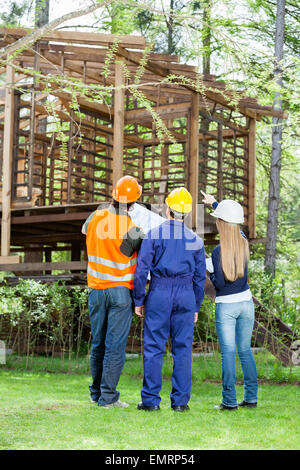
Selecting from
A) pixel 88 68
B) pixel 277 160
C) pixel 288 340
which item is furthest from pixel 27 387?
pixel 277 160

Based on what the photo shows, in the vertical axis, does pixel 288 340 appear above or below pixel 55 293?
below

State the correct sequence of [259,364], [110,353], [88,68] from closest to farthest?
[110,353] < [259,364] < [88,68]

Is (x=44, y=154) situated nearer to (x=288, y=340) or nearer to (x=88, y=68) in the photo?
(x=88, y=68)

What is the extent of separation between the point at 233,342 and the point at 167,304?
0.73 m

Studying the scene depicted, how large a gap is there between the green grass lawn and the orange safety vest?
1099 millimetres

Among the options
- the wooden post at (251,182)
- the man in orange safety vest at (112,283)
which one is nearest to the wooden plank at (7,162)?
the wooden post at (251,182)

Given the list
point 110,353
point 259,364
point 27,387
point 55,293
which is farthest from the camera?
point 55,293

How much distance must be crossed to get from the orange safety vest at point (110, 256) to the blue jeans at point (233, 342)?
0.88 m

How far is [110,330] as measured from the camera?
5.61m

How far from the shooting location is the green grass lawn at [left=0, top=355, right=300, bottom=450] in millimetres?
4125

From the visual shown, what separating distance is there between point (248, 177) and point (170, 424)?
10352 millimetres

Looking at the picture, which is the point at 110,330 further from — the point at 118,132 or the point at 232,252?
Result: the point at 118,132

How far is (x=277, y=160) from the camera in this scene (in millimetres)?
15047

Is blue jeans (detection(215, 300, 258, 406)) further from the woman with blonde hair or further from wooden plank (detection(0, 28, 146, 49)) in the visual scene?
wooden plank (detection(0, 28, 146, 49))
